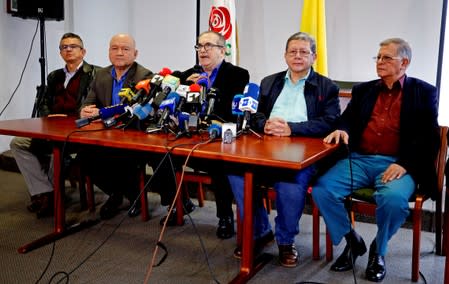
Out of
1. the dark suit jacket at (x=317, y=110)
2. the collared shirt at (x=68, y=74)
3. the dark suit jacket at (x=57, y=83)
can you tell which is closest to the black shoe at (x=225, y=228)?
the dark suit jacket at (x=317, y=110)

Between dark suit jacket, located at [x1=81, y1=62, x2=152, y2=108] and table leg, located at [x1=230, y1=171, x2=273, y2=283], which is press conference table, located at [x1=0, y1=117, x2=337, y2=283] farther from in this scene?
dark suit jacket, located at [x1=81, y1=62, x2=152, y2=108]

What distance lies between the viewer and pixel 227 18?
4.20 m

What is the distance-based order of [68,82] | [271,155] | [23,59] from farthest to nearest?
[23,59], [68,82], [271,155]

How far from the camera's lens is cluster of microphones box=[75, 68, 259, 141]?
2375mm

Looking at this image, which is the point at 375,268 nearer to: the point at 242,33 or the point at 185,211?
the point at 185,211

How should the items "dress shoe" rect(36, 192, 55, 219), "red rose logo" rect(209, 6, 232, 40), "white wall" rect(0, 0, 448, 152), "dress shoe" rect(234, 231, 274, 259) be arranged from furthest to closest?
"red rose logo" rect(209, 6, 232, 40) < "white wall" rect(0, 0, 448, 152) < "dress shoe" rect(36, 192, 55, 219) < "dress shoe" rect(234, 231, 274, 259)

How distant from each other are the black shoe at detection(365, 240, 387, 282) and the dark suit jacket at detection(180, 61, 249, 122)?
1050 millimetres

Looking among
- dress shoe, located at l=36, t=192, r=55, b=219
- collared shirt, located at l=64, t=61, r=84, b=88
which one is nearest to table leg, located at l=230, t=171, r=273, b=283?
dress shoe, located at l=36, t=192, r=55, b=219

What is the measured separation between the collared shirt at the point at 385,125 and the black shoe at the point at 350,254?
45cm

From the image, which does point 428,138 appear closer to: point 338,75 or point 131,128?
point 131,128

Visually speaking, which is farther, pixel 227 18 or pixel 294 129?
pixel 227 18

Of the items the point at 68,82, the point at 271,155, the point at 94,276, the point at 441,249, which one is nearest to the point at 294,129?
the point at 271,155

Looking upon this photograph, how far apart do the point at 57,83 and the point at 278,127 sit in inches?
73.0

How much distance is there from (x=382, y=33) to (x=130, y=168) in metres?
2.35
